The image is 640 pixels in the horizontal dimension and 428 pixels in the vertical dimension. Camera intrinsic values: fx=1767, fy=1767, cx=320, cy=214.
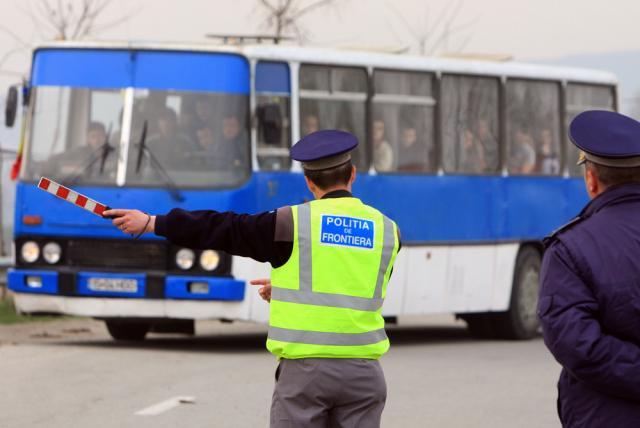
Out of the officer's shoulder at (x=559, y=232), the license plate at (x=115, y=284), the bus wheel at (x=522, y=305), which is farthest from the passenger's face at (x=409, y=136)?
the officer's shoulder at (x=559, y=232)

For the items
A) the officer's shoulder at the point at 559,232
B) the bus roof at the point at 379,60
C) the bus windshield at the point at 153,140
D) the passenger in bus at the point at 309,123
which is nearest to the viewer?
the officer's shoulder at the point at 559,232

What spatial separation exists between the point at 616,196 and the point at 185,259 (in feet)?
38.5

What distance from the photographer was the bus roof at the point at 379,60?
1688cm

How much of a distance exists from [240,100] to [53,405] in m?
5.52

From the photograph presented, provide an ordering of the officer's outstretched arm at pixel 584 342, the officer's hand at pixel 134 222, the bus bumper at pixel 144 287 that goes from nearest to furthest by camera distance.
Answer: the officer's outstretched arm at pixel 584 342 < the officer's hand at pixel 134 222 < the bus bumper at pixel 144 287

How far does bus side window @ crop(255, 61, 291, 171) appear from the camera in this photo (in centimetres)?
1667

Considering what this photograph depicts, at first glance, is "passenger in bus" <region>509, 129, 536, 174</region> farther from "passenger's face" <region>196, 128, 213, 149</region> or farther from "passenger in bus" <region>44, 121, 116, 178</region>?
"passenger in bus" <region>44, 121, 116, 178</region>

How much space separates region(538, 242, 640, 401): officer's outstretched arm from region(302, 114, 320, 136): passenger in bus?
41.0 ft

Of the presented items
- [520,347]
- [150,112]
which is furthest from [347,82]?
[520,347]

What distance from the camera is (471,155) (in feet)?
64.0

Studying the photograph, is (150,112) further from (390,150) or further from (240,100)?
(390,150)

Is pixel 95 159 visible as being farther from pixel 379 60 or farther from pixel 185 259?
pixel 379 60

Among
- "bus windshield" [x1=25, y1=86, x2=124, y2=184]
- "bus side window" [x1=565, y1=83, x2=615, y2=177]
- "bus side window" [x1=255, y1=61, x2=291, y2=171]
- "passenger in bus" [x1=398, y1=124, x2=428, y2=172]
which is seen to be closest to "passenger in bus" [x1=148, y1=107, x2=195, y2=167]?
"bus windshield" [x1=25, y1=86, x2=124, y2=184]

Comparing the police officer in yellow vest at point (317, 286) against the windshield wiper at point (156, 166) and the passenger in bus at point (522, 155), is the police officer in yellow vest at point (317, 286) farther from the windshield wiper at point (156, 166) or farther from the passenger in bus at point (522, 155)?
the passenger in bus at point (522, 155)
